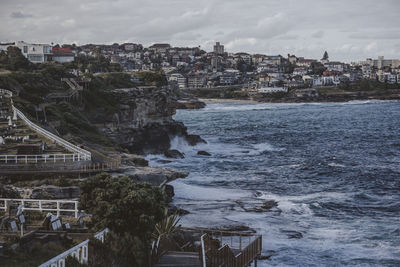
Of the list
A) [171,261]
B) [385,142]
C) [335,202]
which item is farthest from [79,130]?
[385,142]

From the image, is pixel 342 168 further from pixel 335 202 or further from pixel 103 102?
pixel 103 102

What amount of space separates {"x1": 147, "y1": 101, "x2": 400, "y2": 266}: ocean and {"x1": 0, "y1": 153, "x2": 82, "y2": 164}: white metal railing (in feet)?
23.6

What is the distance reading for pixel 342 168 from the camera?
174 feet

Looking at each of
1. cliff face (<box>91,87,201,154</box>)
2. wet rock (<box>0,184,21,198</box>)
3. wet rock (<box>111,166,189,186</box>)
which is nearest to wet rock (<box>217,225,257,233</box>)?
wet rock (<box>111,166,189,186</box>)

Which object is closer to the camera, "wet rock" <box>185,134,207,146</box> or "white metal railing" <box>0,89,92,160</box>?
"white metal railing" <box>0,89,92,160</box>

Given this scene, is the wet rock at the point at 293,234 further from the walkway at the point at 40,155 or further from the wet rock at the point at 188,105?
the wet rock at the point at 188,105

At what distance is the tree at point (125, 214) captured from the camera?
15305 mm

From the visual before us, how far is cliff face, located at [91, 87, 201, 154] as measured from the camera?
59531mm

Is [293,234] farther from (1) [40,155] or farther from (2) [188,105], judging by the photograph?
(2) [188,105]

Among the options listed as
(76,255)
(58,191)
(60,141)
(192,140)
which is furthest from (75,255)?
(192,140)

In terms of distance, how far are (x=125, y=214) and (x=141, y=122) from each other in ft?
168

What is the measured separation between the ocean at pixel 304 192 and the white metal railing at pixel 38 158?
720cm

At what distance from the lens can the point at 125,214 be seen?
16141 mm

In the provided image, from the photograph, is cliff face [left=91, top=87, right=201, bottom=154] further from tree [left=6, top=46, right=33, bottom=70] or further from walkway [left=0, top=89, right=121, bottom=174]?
walkway [left=0, top=89, right=121, bottom=174]
